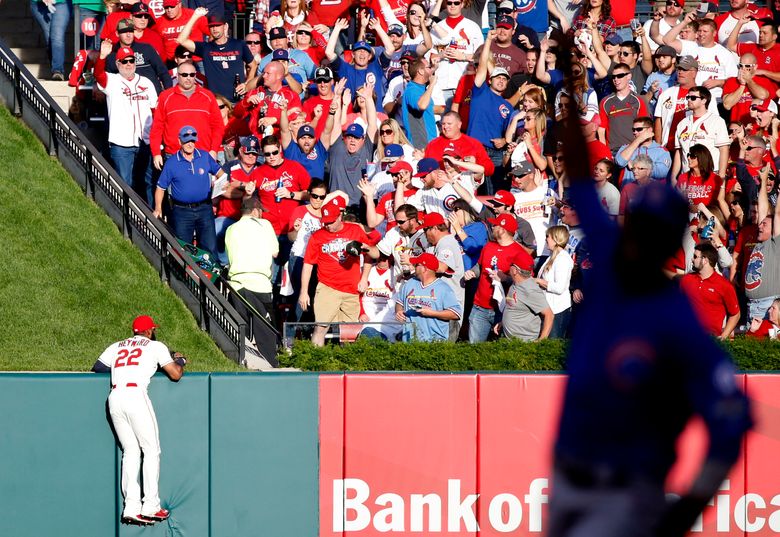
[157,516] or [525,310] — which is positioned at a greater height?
[525,310]

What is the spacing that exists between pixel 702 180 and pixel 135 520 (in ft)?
22.0

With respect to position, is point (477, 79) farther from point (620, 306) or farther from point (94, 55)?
point (620, 306)

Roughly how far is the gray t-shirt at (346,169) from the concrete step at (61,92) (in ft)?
14.5

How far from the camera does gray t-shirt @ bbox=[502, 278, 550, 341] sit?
37.9 ft

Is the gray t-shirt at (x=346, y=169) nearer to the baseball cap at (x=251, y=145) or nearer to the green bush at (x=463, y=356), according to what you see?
the baseball cap at (x=251, y=145)

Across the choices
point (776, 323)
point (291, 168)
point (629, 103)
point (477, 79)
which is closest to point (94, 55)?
point (291, 168)

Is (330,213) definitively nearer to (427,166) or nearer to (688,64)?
(427,166)

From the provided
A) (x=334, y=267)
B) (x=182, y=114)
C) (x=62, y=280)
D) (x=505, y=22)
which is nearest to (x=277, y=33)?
(x=182, y=114)

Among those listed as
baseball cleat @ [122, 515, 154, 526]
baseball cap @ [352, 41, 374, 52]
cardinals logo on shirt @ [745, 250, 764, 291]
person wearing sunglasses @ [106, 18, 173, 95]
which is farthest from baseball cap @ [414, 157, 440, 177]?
baseball cleat @ [122, 515, 154, 526]

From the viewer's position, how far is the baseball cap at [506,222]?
1198 cm

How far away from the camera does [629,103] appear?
13.9 m

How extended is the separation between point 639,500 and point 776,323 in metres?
9.54

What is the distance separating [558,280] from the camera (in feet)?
38.5

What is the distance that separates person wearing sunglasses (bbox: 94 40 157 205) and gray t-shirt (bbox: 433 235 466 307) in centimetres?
449
